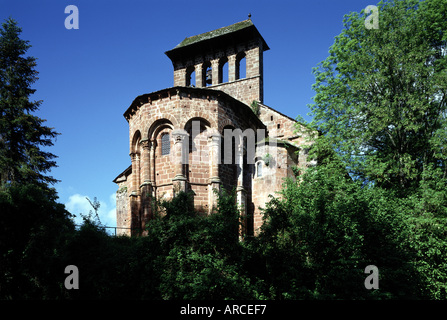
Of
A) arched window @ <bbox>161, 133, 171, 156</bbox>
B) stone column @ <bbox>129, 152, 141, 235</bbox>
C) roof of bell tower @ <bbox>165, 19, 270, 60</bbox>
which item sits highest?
roof of bell tower @ <bbox>165, 19, 270, 60</bbox>

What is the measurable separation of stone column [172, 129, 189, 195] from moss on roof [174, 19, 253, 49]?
1120 cm

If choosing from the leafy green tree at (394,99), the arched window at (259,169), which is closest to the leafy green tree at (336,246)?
the leafy green tree at (394,99)

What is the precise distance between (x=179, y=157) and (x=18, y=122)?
8.30 meters

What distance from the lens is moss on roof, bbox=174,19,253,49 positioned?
2590 cm

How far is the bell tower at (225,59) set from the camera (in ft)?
82.4

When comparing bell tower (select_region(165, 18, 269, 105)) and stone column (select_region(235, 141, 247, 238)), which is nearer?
stone column (select_region(235, 141, 247, 238))

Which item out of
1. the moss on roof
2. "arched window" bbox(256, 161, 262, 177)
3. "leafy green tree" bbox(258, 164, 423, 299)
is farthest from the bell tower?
"leafy green tree" bbox(258, 164, 423, 299)

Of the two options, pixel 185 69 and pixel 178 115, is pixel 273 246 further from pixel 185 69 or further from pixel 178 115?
pixel 185 69

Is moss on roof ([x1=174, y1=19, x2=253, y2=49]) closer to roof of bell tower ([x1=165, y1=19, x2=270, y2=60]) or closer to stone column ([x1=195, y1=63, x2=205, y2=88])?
roof of bell tower ([x1=165, y1=19, x2=270, y2=60])

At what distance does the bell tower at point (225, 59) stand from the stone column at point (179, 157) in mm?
8237

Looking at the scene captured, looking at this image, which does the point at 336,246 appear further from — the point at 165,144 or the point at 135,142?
the point at 135,142

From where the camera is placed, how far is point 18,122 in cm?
1928

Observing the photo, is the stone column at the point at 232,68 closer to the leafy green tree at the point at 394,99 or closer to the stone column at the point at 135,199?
the leafy green tree at the point at 394,99

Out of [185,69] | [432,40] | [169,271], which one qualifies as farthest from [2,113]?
[432,40]
